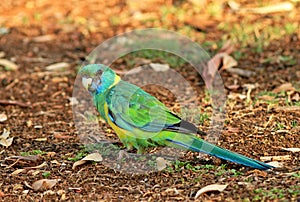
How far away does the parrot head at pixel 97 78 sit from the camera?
4492 mm

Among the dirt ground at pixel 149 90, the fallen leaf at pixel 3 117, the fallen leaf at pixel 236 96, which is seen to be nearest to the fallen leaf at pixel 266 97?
the dirt ground at pixel 149 90

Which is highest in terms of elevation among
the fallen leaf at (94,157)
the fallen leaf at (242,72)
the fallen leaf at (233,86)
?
the fallen leaf at (242,72)

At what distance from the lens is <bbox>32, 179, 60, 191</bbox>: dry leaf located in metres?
4.14

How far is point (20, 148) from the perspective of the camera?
495cm

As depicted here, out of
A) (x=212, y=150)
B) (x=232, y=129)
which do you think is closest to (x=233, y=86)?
(x=232, y=129)

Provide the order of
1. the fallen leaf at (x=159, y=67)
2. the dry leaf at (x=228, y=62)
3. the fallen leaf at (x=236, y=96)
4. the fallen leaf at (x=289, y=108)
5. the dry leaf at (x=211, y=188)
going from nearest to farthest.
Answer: the dry leaf at (x=211, y=188)
the fallen leaf at (x=289, y=108)
the fallen leaf at (x=236, y=96)
the dry leaf at (x=228, y=62)
the fallen leaf at (x=159, y=67)

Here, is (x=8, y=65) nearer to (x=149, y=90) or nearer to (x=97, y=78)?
(x=149, y=90)

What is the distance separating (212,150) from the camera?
405 centimetres

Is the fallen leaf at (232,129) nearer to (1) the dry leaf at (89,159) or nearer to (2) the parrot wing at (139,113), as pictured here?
(2) the parrot wing at (139,113)

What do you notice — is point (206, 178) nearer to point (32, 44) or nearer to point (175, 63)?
point (175, 63)

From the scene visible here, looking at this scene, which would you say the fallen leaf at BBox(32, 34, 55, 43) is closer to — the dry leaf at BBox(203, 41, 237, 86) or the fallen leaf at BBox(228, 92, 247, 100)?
the dry leaf at BBox(203, 41, 237, 86)

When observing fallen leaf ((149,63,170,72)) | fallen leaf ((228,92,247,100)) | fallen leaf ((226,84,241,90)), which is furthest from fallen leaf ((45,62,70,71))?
fallen leaf ((228,92,247,100))

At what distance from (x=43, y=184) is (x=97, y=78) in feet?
2.90

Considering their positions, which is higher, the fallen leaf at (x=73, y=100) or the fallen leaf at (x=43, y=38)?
the fallen leaf at (x=43, y=38)
